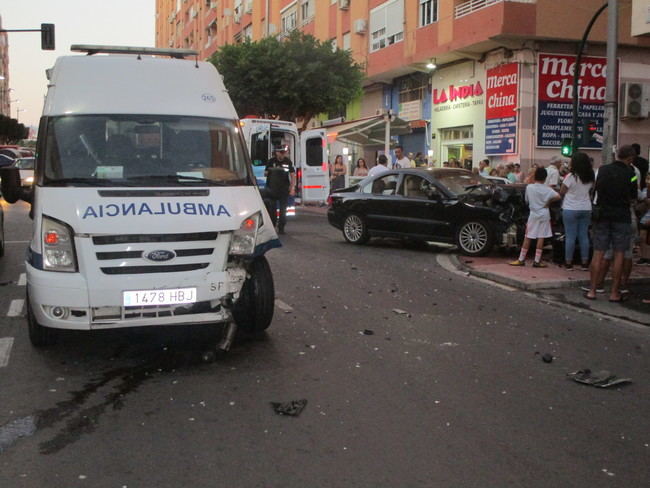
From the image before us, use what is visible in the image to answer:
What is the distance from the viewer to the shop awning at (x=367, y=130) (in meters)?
26.5

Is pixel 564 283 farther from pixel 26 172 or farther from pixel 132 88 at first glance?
pixel 26 172

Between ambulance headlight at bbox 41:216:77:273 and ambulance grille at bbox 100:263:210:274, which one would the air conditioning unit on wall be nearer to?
ambulance grille at bbox 100:263:210:274

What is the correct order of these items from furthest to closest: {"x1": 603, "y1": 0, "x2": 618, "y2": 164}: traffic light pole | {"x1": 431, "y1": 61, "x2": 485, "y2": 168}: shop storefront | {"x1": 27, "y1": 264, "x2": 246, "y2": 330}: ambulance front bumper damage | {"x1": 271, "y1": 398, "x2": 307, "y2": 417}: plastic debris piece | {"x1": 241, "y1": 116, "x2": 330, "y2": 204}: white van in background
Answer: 1. {"x1": 431, "y1": 61, "x2": 485, "y2": 168}: shop storefront
2. {"x1": 241, "y1": 116, "x2": 330, "y2": 204}: white van in background
3. {"x1": 603, "y1": 0, "x2": 618, "y2": 164}: traffic light pole
4. {"x1": 27, "y1": 264, "x2": 246, "y2": 330}: ambulance front bumper damage
5. {"x1": 271, "y1": 398, "x2": 307, "y2": 417}: plastic debris piece

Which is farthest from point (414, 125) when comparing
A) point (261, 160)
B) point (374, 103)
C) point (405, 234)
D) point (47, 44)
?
point (405, 234)

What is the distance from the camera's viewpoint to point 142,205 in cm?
559

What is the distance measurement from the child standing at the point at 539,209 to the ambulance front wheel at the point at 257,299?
5804mm

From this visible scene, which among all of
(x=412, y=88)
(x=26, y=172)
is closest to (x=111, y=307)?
(x=26, y=172)

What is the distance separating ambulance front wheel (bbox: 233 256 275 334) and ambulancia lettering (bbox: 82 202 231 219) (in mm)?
762

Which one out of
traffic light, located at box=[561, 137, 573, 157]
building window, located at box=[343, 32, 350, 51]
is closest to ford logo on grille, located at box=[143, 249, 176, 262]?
traffic light, located at box=[561, 137, 573, 157]

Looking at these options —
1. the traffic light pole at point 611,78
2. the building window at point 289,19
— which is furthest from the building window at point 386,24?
the traffic light pole at point 611,78

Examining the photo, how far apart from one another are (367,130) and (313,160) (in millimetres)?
4705

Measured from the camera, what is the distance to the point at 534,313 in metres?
8.16

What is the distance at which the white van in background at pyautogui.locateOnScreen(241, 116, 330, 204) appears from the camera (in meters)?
21.0

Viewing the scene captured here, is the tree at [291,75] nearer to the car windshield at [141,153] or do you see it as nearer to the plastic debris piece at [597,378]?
the car windshield at [141,153]
